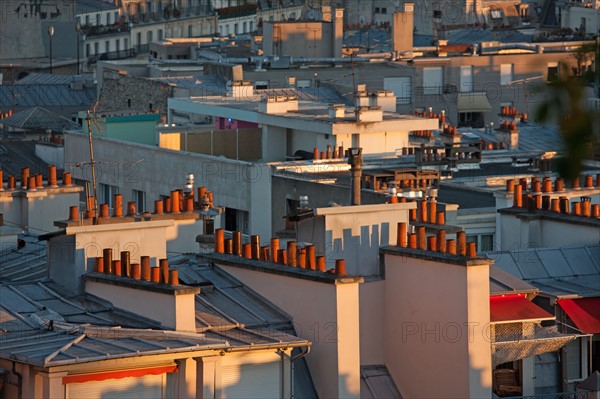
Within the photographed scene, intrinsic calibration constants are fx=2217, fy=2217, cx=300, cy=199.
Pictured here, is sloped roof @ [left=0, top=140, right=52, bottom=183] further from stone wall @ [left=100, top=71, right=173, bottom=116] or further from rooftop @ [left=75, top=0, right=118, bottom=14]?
rooftop @ [left=75, top=0, right=118, bottom=14]

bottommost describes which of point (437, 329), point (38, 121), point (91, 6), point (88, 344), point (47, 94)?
point (47, 94)

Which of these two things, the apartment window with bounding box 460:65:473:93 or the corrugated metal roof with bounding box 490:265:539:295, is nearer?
the corrugated metal roof with bounding box 490:265:539:295

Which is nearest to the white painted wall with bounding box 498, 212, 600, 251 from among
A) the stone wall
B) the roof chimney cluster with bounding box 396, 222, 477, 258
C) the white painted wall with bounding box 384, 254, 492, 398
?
the roof chimney cluster with bounding box 396, 222, 477, 258

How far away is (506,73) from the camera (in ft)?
228

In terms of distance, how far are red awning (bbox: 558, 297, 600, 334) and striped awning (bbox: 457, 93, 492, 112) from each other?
130ft

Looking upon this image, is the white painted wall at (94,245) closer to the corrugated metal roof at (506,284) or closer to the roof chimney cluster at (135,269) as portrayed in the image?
the roof chimney cluster at (135,269)

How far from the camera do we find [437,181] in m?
39.8

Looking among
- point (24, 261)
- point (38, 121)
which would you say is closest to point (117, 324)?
point (24, 261)

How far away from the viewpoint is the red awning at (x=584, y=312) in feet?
83.9

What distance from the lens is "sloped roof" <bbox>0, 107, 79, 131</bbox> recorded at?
200 feet

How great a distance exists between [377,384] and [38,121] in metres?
41.2

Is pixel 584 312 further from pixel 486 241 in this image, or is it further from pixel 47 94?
pixel 47 94

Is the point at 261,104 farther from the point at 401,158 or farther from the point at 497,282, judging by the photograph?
the point at 497,282

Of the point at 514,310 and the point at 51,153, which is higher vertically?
the point at 514,310
